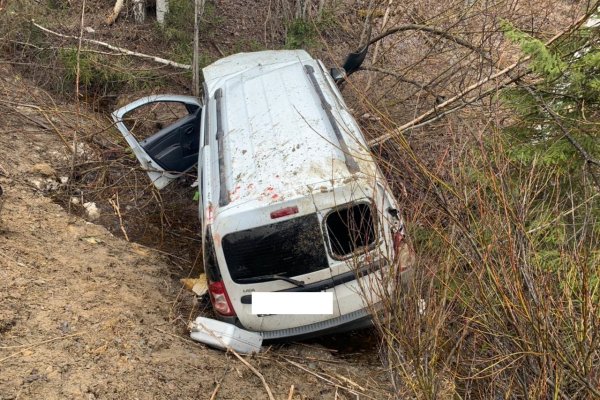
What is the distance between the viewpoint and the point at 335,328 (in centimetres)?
446

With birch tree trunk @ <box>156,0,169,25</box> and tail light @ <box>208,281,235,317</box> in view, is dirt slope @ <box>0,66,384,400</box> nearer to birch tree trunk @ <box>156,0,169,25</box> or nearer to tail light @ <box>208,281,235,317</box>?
tail light @ <box>208,281,235,317</box>

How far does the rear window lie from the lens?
390 centimetres

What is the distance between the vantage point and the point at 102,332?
421 cm

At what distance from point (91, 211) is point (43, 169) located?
896mm

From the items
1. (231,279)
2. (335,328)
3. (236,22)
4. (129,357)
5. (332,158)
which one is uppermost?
(236,22)

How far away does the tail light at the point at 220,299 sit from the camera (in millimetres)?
4258

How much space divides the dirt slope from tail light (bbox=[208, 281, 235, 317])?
378 mm

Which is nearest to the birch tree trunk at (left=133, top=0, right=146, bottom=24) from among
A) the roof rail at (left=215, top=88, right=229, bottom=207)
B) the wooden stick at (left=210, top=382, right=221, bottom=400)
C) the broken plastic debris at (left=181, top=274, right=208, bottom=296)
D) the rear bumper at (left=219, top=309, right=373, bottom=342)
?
the roof rail at (left=215, top=88, right=229, bottom=207)

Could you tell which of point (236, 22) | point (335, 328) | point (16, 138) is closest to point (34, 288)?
point (335, 328)

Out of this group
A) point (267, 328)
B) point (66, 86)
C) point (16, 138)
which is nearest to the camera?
point (267, 328)

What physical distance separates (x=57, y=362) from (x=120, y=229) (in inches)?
111

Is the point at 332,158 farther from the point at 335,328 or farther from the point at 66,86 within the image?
the point at 66,86

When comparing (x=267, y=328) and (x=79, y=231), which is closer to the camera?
(x=267, y=328)

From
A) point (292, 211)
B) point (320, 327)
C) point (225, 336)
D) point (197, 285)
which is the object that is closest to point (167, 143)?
point (197, 285)
